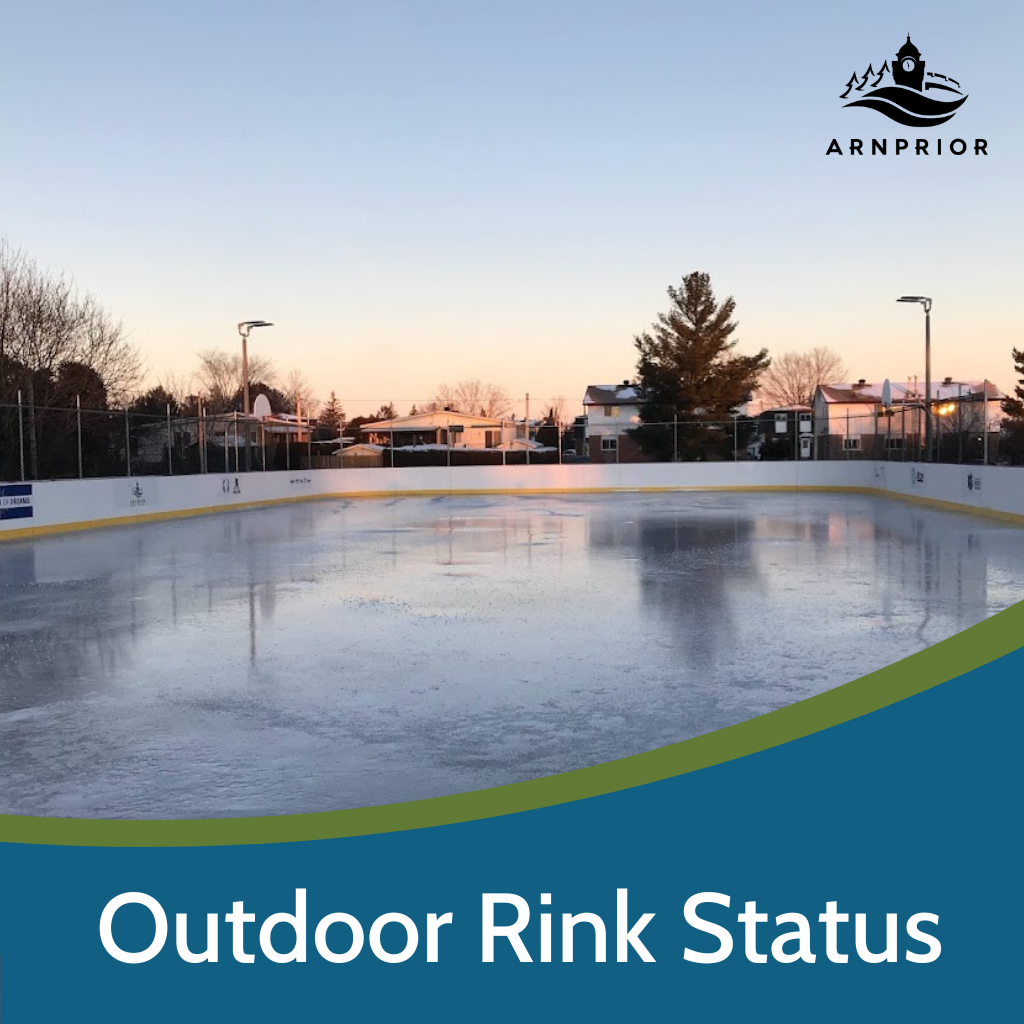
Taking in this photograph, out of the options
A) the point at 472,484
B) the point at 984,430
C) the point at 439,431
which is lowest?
the point at 472,484

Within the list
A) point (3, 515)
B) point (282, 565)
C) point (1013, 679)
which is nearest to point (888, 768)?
point (1013, 679)

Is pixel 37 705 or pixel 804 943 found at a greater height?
pixel 804 943

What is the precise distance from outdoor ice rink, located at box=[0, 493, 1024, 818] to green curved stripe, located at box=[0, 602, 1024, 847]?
7.12 ft

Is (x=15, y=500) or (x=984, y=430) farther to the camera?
(x=984, y=430)

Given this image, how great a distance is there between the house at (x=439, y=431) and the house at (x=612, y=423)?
7310mm

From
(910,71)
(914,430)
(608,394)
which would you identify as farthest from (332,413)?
(910,71)

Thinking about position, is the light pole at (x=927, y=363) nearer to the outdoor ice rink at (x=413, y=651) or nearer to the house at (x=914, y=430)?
the house at (x=914, y=430)

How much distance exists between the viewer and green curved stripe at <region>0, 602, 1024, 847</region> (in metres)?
2.44

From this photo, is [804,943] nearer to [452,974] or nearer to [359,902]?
[452,974]

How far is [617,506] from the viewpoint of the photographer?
31.0 metres

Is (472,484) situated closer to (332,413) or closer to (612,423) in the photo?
(612,423)

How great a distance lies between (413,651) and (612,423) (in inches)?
2537

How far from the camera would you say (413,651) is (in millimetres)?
8727

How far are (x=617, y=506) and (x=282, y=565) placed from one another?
656 inches
